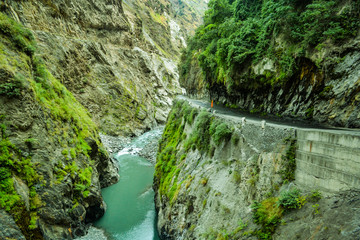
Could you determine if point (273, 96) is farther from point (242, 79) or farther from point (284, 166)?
point (284, 166)

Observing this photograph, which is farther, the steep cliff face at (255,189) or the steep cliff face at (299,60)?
the steep cliff face at (299,60)

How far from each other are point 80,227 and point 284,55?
20.8 metres

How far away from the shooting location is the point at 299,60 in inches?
452

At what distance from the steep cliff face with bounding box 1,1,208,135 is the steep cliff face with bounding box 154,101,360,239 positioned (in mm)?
27404

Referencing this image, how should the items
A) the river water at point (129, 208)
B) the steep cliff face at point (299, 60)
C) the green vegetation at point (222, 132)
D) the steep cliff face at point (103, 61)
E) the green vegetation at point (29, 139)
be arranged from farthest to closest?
1. the steep cliff face at point (103, 61)
2. the river water at point (129, 208)
3. the green vegetation at point (222, 132)
4. the green vegetation at point (29, 139)
5. the steep cliff face at point (299, 60)

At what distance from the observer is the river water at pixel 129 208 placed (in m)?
15.9

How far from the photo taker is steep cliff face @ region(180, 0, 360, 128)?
8953 millimetres

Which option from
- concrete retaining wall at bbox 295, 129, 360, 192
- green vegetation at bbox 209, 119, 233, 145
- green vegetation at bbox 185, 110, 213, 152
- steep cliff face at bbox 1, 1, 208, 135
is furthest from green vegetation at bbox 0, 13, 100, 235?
concrete retaining wall at bbox 295, 129, 360, 192

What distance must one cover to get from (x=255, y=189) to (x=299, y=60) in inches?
358

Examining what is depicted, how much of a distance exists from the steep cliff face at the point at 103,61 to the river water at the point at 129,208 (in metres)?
20.2

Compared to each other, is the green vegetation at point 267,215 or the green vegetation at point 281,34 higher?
the green vegetation at point 281,34

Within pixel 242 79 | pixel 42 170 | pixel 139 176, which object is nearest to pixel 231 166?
pixel 242 79

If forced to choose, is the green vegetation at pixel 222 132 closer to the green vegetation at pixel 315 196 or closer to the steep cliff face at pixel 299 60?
the steep cliff face at pixel 299 60

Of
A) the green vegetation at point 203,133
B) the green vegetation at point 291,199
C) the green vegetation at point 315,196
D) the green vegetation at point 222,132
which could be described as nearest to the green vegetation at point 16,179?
the green vegetation at point 203,133
